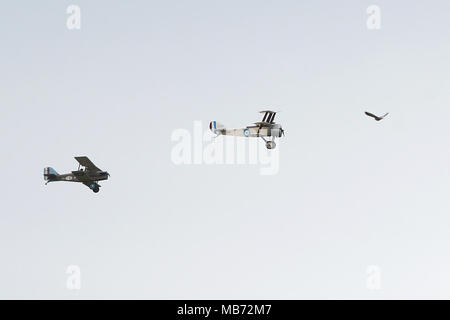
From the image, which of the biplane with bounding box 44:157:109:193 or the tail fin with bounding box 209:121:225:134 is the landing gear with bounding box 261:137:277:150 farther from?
the biplane with bounding box 44:157:109:193

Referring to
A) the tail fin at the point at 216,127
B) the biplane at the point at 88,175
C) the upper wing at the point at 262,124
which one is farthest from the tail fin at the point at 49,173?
the upper wing at the point at 262,124

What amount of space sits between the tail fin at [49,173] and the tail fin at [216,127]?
21.4 meters

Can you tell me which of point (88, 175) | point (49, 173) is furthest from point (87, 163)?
point (49, 173)

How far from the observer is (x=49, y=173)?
94.9 metres

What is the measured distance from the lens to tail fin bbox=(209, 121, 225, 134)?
91.6m

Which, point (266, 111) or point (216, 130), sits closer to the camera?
point (266, 111)

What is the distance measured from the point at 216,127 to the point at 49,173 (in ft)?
75.9

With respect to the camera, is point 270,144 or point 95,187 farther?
point 95,187

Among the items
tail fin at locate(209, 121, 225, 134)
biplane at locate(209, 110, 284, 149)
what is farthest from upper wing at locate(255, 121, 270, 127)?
tail fin at locate(209, 121, 225, 134)

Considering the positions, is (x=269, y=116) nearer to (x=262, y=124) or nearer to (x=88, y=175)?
(x=262, y=124)
